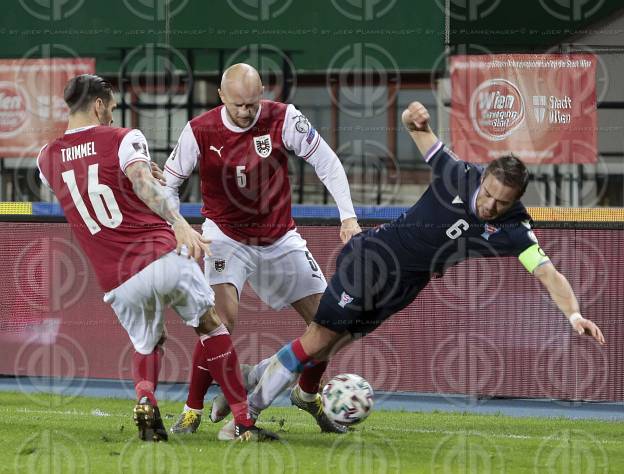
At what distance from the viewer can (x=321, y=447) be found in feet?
20.3

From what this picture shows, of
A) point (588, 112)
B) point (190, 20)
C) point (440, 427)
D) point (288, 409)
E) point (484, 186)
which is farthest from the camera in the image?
point (190, 20)

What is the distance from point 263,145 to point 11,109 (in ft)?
20.8

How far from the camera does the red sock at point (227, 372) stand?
6211 millimetres

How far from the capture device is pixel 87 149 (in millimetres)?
5984

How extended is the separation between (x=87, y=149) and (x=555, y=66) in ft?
20.7

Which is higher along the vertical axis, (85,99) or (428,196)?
(85,99)

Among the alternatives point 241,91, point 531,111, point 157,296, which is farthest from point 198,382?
point 531,111

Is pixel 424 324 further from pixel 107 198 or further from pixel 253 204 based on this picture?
pixel 107 198

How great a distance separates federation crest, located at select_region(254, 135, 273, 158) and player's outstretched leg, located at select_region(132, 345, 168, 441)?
130 cm

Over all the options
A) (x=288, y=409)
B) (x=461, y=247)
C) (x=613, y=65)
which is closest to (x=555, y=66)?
(x=613, y=65)

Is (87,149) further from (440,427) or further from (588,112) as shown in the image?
(588,112)

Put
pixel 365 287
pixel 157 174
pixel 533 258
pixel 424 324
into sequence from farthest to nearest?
pixel 424 324
pixel 157 174
pixel 365 287
pixel 533 258

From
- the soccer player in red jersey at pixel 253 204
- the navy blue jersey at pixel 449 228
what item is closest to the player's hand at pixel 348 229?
the soccer player in red jersey at pixel 253 204

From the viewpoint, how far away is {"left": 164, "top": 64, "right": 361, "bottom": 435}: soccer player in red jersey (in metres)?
6.78
